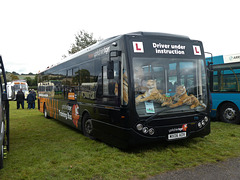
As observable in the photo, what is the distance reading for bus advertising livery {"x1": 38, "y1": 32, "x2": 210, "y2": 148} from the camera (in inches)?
207

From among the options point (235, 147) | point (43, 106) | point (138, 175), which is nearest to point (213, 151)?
point (235, 147)

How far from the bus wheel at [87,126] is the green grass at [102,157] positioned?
0.20 metres

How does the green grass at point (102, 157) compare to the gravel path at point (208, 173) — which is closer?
the gravel path at point (208, 173)

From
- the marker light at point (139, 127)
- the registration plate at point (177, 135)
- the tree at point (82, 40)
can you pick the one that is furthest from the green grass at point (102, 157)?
the tree at point (82, 40)

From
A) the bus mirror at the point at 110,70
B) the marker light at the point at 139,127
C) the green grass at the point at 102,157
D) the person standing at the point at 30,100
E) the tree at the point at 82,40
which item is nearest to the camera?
the green grass at the point at 102,157

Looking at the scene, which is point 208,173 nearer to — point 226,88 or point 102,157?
point 102,157

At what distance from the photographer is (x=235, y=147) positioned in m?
5.98

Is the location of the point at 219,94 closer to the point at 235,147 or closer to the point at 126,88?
the point at 235,147

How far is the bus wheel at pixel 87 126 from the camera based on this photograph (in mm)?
7145

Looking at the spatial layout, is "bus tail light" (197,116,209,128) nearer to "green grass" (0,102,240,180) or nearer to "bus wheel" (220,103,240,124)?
"green grass" (0,102,240,180)

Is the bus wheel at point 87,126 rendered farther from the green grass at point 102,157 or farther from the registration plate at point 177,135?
the registration plate at point 177,135

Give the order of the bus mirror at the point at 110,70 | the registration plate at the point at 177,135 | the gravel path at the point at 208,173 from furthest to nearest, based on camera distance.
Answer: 1. the registration plate at the point at 177,135
2. the bus mirror at the point at 110,70
3. the gravel path at the point at 208,173

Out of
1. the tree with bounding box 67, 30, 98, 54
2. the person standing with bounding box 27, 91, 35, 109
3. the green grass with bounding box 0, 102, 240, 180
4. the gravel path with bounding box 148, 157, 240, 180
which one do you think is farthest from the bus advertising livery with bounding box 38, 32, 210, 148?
the tree with bounding box 67, 30, 98, 54

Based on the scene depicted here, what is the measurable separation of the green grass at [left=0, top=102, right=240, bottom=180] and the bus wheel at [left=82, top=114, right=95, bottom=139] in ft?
0.65
